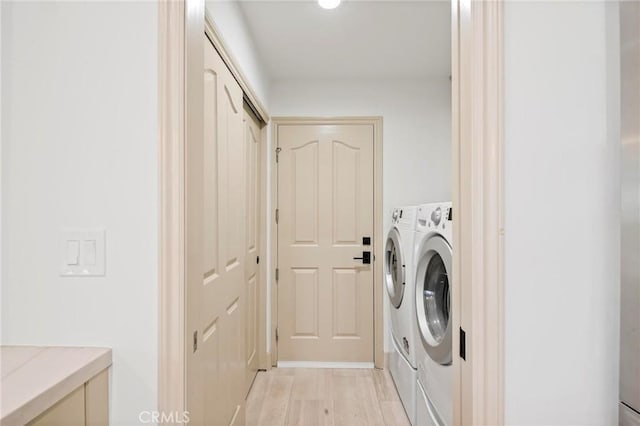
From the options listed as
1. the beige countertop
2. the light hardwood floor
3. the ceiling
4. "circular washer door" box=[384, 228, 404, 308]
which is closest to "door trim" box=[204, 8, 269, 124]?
the ceiling

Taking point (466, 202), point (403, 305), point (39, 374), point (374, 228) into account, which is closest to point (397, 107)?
point (374, 228)

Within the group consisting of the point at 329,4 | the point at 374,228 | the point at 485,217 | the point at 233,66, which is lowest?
the point at 374,228

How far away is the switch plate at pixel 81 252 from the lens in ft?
2.93

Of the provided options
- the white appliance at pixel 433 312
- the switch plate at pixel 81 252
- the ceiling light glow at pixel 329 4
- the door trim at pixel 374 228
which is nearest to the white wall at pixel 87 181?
the switch plate at pixel 81 252

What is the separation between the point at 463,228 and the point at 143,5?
0.93 metres

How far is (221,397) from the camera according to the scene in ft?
5.07

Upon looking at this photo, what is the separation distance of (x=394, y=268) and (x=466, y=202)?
1898mm

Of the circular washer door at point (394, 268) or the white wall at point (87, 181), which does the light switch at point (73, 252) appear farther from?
the circular washer door at point (394, 268)

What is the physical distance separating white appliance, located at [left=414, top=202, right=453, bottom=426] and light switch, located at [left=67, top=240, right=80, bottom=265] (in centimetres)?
122

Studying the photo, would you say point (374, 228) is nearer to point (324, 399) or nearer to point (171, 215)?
point (324, 399)

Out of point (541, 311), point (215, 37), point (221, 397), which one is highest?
point (215, 37)

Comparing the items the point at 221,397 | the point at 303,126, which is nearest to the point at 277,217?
the point at 303,126

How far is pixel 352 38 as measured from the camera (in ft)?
7.88

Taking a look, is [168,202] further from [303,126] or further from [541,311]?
[303,126]
